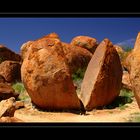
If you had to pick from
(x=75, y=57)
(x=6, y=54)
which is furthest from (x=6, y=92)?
(x=6, y=54)

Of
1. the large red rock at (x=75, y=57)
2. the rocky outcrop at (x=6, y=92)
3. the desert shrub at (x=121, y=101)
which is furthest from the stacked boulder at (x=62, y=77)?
the large red rock at (x=75, y=57)

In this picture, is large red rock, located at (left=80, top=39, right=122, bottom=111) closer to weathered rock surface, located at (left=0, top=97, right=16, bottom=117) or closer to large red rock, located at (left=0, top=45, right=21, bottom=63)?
weathered rock surface, located at (left=0, top=97, right=16, bottom=117)

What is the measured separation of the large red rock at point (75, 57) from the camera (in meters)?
12.1

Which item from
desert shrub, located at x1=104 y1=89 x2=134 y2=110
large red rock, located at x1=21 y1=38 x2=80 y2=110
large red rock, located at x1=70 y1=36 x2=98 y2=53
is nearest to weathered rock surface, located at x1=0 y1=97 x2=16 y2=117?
large red rock, located at x1=21 y1=38 x2=80 y2=110

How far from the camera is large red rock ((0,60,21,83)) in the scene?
39.7ft

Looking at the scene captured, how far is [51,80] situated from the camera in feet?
27.3

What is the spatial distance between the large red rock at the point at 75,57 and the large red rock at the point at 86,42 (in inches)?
108

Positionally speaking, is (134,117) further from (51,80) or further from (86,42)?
(86,42)

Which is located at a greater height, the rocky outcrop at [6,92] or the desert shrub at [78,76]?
the desert shrub at [78,76]

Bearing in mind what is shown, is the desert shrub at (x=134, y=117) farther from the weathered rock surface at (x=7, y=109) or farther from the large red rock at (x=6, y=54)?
the large red rock at (x=6, y=54)

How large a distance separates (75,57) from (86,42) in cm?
339

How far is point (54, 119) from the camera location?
762cm
